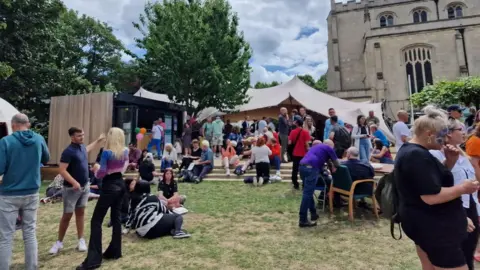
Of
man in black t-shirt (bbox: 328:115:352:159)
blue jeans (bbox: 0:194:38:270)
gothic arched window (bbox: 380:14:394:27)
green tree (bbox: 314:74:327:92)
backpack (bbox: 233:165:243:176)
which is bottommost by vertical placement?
blue jeans (bbox: 0:194:38:270)

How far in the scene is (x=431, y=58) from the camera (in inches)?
1166

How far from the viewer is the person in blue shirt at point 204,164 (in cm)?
901

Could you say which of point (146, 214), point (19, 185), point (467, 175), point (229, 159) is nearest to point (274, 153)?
point (229, 159)

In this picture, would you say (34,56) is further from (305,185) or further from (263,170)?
(305,185)

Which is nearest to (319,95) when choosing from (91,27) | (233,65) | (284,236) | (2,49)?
(233,65)

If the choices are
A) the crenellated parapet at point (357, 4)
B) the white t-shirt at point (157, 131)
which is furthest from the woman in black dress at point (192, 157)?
the crenellated parapet at point (357, 4)

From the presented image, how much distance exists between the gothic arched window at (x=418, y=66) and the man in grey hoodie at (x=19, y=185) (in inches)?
1345

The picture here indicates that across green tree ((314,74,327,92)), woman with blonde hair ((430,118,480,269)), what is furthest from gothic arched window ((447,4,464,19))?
woman with blonde hair ((430,118,480,269))

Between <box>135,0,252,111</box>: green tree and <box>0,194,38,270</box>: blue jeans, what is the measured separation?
11.2 m

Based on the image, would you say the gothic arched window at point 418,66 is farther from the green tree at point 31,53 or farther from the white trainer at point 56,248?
the white trainer at point 56,248

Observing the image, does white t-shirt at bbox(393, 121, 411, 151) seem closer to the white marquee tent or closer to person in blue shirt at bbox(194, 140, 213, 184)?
person in blue shirt at bbox(194, 140, 213, 184)

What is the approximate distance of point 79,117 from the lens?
1104cm

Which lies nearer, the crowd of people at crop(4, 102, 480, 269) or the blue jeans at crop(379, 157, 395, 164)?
the crowd of people at crop(4, 102, 480, 269)

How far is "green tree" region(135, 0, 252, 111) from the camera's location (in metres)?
13.6
